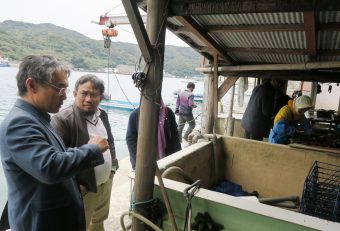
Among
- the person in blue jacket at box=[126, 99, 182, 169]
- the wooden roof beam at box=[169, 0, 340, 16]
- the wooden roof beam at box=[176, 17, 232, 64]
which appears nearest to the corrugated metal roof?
the wooden roof beam at box=[176, 17, 232, 64]

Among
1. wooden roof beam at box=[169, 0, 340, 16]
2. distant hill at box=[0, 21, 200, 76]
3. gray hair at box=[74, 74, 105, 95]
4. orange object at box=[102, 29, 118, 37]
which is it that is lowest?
gray hair at box=[74, 74, 105, 95]

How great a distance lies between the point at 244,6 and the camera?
195 centimetres

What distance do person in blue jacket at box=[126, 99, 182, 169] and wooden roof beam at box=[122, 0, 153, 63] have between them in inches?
57.7

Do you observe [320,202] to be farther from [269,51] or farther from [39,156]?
[269,51]

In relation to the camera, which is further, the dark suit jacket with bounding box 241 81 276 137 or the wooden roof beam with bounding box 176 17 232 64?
the dark suit jacket with bounding box 241 81 276 137

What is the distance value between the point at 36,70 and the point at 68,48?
4355cm

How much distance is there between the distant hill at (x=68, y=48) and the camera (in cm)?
1045

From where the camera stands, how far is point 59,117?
2539mm

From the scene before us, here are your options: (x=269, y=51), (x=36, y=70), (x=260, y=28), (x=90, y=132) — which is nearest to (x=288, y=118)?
(x=269, y=51)

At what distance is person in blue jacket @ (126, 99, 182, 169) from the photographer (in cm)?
345

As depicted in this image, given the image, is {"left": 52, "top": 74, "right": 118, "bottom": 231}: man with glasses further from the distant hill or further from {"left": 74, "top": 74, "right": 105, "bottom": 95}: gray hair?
the distant hill

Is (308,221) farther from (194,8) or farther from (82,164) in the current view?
(194,8)

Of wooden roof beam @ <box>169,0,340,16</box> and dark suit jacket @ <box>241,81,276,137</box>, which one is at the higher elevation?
wooden roof beam @ <box>169,0,340,16</box>

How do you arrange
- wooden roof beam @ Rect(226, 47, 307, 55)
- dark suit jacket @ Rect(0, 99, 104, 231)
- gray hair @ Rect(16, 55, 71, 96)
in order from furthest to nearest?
wooden roof beam @ Rect(226, 47, 307, 55) → gray hair @ Rect(16, 55, 71, 96) → dark suit jacket @ Rect(0, 99, 104, 231)
